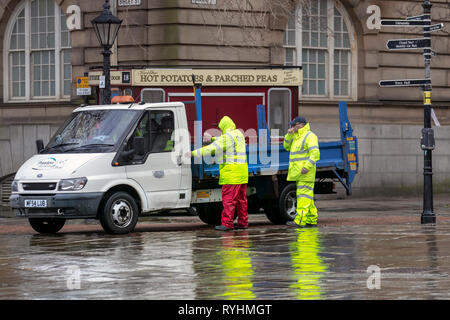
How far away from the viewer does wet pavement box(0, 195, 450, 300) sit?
9805 mm

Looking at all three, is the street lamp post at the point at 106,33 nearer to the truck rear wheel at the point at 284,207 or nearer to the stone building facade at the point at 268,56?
the truck rear wheel at the point at 284,207

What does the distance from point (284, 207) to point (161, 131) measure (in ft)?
8.82

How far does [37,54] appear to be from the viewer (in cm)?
2836

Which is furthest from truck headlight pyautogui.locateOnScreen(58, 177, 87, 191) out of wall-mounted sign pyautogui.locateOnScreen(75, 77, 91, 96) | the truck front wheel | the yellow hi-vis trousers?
wall-mounted sign pyautogui.locateOnScreen(75, 77, 91, 96)

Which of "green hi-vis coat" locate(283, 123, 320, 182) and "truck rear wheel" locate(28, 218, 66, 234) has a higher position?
"green hi-vis coat" locate(283, 123, 320, 182)

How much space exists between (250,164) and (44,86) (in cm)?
1187

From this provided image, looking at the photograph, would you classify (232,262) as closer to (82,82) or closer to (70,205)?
(70,205)

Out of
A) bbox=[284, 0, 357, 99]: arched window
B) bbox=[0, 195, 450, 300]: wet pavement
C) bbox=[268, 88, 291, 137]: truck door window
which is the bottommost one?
bbox=[0, 195, 450, 300]: wet pavement

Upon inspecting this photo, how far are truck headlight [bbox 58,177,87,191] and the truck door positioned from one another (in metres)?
0.90

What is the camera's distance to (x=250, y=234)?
638 inches

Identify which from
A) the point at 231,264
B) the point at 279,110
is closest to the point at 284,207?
the point at 279,110

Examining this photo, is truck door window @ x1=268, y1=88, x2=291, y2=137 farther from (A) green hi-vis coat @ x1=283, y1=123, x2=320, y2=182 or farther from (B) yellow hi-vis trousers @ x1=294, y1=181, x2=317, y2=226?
(B) yellow hi-vis trousers @ x1=294, y1=181, x2=317, y2=226

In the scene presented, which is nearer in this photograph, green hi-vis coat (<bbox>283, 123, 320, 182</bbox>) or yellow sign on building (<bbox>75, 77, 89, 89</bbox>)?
green hi-vis coat (<bbox>283, 123, 320, 182</bbox>)

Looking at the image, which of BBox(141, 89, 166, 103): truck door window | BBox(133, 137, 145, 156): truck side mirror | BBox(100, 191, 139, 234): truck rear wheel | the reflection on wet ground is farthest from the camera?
BBox(141, 89, 166, 103): truck door window
